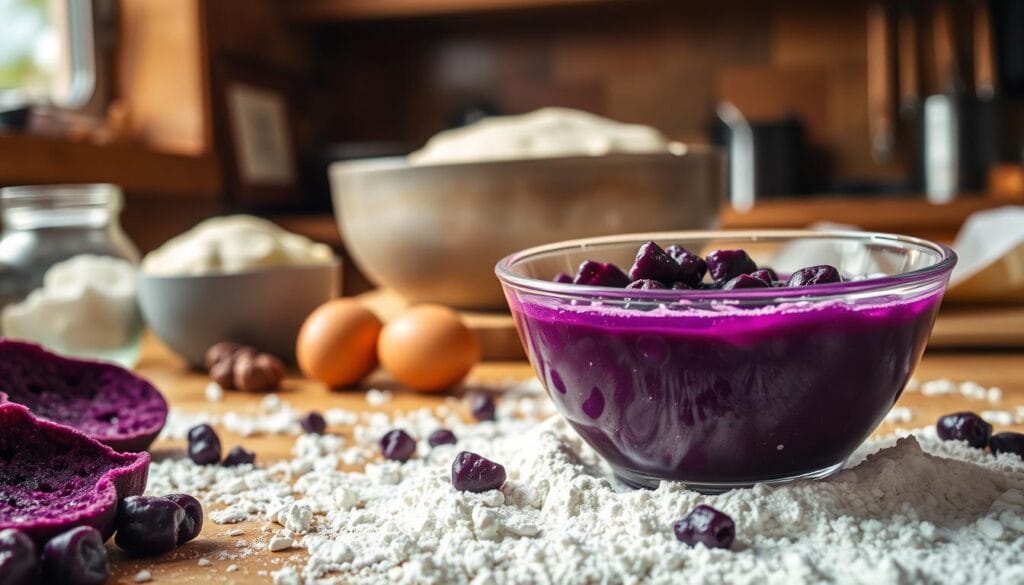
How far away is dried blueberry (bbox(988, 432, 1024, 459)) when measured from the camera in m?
0.77

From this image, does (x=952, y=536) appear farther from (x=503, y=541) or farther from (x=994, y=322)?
(x=994, y=322)

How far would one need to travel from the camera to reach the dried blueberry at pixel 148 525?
2.05ft

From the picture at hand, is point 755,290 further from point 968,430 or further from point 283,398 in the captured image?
point 283,398

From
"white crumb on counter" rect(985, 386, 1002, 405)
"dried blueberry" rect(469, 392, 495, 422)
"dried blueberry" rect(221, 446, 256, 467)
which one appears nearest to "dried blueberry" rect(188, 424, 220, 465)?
"dried blueberry" rect(221, 446, 256, 467)

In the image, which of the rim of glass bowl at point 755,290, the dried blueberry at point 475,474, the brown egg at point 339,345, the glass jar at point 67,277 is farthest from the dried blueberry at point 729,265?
the glass jar at point 67,277

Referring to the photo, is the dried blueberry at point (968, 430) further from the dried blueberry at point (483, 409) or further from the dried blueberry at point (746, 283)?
the dried blueberry at point (483, 409)

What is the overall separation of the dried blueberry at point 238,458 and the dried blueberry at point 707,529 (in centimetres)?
42

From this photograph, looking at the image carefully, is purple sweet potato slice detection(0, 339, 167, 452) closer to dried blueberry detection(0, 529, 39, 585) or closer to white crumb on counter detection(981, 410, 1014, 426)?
dried blueberry detection(0, 529, 39, 585)

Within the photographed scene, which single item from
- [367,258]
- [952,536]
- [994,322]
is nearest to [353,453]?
[952,536]

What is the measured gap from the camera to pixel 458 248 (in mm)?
1381

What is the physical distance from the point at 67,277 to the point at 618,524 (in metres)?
0.91

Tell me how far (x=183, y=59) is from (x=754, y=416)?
2.32 meters

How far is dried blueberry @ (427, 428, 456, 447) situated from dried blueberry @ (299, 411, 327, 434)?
13 cm

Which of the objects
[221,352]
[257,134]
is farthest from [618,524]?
[257,134]
